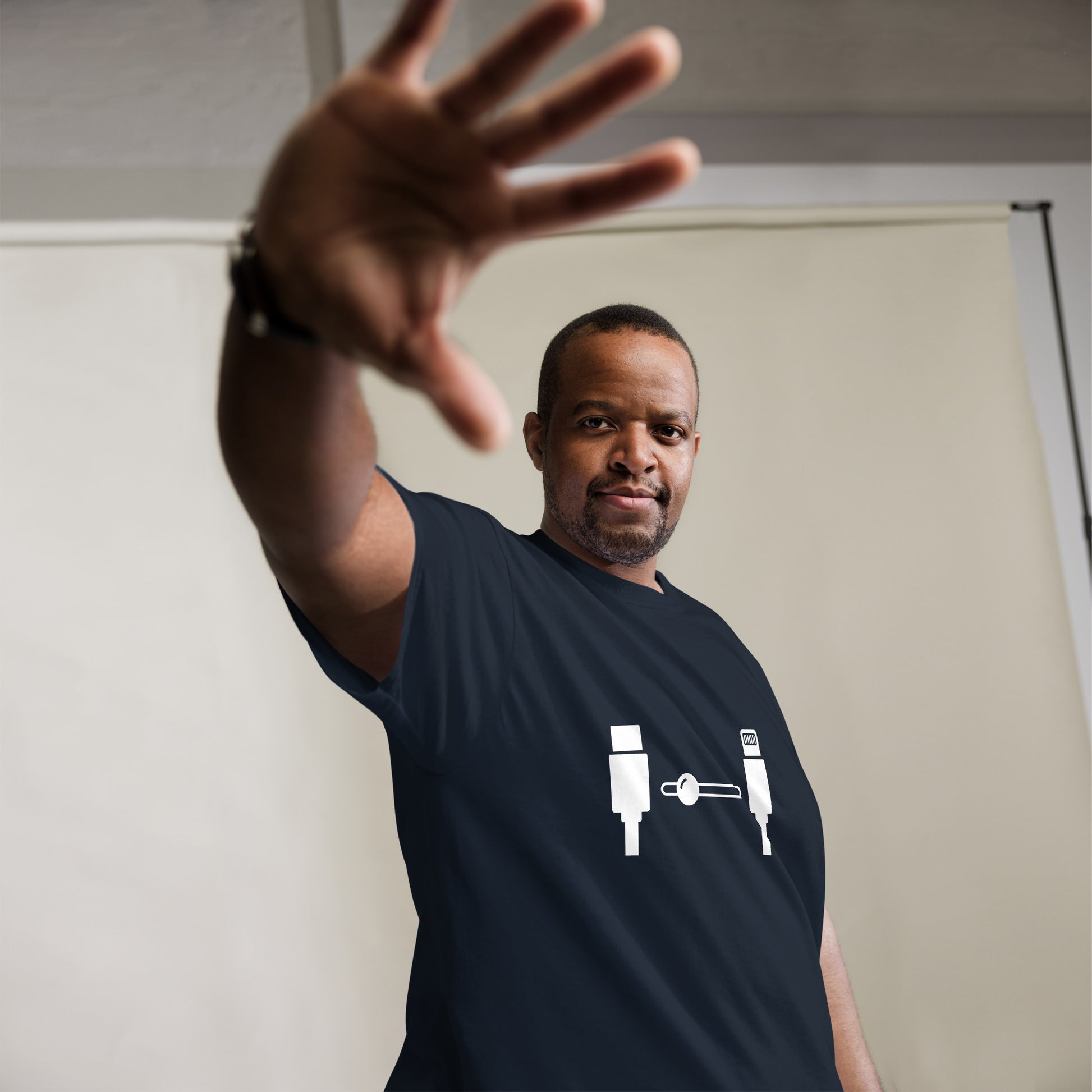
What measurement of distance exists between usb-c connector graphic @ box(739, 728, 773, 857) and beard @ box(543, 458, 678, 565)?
208 mm

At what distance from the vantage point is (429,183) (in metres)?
0.45

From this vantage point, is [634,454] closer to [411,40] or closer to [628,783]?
[628,783]

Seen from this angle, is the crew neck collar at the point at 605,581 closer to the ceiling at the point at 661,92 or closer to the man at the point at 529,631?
the man at the point at 529,631

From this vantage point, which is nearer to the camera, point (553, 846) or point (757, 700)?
point (553, 846)

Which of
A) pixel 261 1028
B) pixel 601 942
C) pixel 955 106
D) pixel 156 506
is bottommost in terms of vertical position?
pixel 261 1028

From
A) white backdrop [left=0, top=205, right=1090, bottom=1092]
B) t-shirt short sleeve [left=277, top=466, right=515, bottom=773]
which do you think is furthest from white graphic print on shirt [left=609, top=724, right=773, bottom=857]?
white backdrop [left=0, top=205, right=1090, bottom=1092]

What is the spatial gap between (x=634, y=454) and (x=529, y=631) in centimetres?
26

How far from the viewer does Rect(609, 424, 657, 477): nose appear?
100cm

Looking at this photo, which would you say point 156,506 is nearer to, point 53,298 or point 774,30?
point 53,298

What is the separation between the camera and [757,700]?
1.00 metres

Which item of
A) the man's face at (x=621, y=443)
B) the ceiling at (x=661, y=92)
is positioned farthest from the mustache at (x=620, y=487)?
the ceiling at (x=661, y=92)

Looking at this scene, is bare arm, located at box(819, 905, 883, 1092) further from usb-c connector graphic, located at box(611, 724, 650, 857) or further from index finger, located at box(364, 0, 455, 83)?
index finger, located at box(364, 0, 455, 83)

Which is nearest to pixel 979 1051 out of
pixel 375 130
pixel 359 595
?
pixel 359 595

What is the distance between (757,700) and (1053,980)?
1.25m
